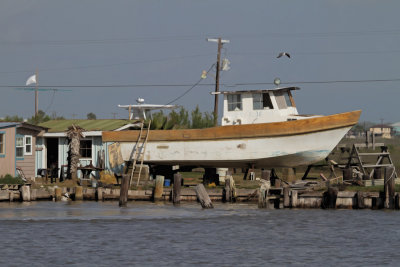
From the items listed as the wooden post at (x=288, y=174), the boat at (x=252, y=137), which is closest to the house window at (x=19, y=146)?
the boat at (x=252, y=137)

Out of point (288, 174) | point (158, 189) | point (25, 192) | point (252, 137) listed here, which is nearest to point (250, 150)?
point (252, 137)

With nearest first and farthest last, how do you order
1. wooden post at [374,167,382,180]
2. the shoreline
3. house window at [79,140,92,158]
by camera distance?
the shoreline, wooden post at [374,167,382,180], house window at [79,140,92,158]

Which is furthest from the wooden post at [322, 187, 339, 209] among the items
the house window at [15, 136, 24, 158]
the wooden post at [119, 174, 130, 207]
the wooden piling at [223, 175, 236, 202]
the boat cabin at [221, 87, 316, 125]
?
the house window at [15, 136, 24, 158]

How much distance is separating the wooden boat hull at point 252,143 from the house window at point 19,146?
18.4 ft

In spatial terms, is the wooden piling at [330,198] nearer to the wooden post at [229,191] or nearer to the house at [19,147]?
the wooden post at [229,191]

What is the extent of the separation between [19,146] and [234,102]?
11.5m

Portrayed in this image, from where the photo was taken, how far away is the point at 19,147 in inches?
1570

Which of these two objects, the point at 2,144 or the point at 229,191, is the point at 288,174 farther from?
the point at 2,144

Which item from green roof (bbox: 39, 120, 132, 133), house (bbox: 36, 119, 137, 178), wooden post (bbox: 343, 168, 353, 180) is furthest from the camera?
green roof (bbox: 39, 120, 132, 133)

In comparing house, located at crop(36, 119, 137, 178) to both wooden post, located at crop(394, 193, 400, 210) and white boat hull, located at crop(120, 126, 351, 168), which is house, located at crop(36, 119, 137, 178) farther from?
wooden post, located at crop(394, 193, 400, 210)

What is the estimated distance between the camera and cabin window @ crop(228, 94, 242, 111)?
40.1 meters

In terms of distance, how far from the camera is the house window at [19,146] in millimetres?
39750

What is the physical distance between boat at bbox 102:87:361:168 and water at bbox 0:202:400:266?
217 inches

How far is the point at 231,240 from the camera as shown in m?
25.5
